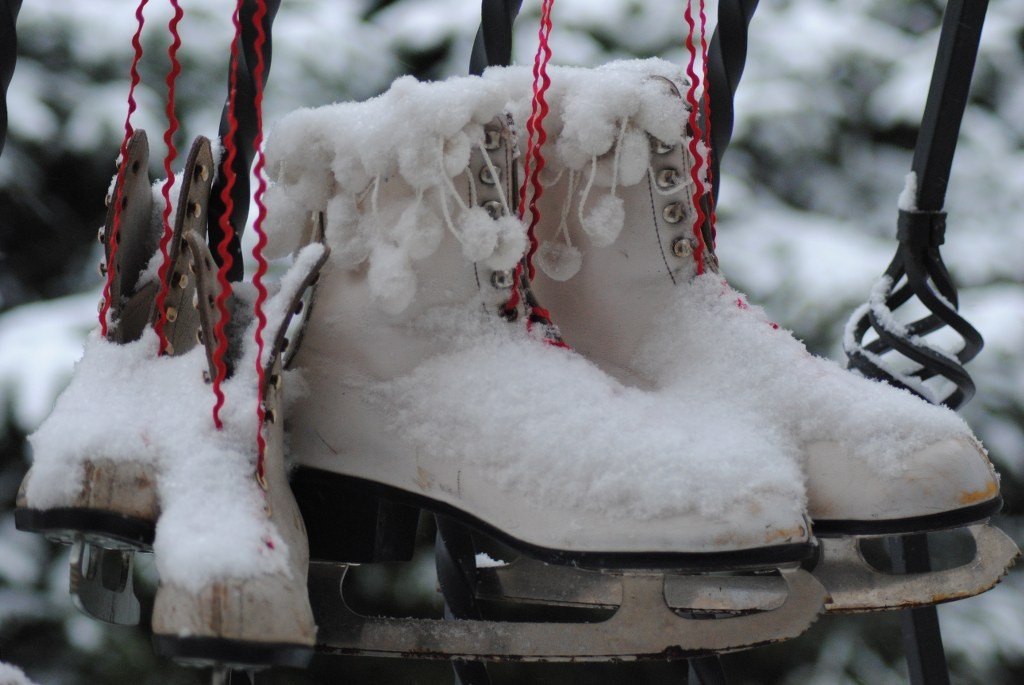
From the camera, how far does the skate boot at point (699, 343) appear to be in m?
0.64

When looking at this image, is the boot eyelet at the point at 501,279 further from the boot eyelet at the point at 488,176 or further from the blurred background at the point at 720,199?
the blurred background at the point at 720,199

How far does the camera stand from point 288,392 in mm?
638

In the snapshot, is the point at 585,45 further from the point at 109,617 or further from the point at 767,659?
the point at 109,617

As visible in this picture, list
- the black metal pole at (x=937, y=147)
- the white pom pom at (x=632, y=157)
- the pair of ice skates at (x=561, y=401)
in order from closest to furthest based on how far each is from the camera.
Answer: the pair of ice skates at (x=561, y=401)
the white pom pom at (x=632, y=157)
the black metal pole at (x=937, y=147)

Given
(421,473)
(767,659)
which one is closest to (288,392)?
(421,473)

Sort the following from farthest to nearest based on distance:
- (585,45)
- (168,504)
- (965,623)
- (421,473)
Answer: (965,623) → (585,45) → (421,473) → (168,504)

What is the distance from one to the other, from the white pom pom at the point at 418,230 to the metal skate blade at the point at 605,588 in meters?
0.25

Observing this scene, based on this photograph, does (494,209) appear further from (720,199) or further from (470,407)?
(720,199)

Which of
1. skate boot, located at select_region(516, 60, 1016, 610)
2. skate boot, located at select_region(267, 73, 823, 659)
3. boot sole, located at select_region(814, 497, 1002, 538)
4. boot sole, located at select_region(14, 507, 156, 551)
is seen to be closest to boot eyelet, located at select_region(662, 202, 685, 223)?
skate boot, located at select_region(516, 60, 1016, 610)

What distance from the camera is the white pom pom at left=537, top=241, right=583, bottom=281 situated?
72 centimetres

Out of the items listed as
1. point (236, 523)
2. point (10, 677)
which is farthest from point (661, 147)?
point (10, 677)

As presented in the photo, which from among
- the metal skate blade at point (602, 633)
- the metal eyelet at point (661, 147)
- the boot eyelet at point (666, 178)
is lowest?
the metal skate blade at point (602, 633)

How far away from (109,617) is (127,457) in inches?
4.4

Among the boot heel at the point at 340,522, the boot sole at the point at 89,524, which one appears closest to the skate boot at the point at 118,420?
the boot sole at the point at 89,524
